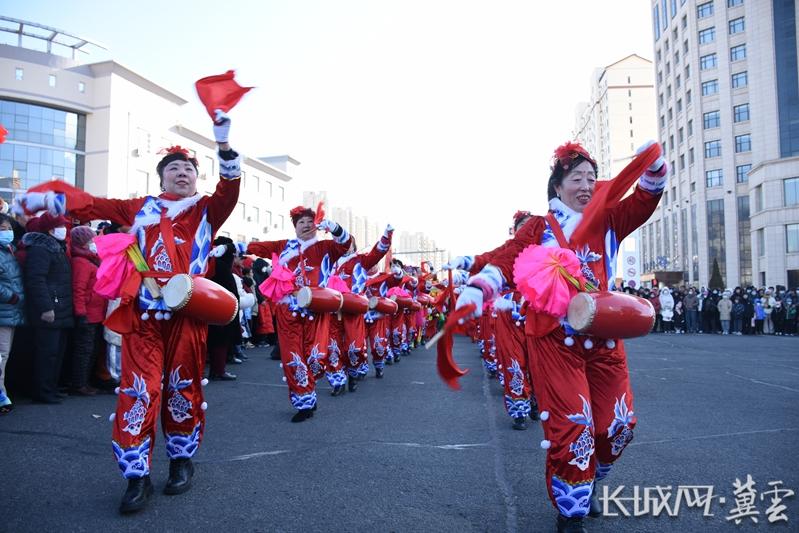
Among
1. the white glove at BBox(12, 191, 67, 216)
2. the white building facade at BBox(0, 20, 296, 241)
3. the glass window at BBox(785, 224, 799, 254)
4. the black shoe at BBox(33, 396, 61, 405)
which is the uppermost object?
the white building facade at BBox(0, 20, 296, 241)

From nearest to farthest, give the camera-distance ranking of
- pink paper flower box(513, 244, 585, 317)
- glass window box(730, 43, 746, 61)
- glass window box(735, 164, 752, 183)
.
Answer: pink paper flower box(513, 244, 585, 317) < glass window box(735, 164, 752, 183) < glass window box(730, 43, 746, 61)

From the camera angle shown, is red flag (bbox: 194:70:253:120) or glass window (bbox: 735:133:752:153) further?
glass window (bbox: 735:133:752:153)

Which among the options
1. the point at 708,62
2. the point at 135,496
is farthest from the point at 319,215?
the point at 708,62

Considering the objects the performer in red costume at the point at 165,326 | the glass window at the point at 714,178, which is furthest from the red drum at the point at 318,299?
the glass window at the point at 714,178

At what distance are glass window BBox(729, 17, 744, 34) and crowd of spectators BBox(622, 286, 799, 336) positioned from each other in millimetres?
34976

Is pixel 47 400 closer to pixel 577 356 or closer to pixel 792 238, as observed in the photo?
pixel 577 356

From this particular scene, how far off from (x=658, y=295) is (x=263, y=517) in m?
25.7

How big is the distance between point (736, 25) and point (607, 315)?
2302 inches

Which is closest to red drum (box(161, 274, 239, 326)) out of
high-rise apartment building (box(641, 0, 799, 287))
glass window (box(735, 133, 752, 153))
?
high-rise apartment building (box(641, 0, 799, 287))

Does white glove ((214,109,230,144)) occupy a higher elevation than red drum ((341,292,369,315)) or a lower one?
higher

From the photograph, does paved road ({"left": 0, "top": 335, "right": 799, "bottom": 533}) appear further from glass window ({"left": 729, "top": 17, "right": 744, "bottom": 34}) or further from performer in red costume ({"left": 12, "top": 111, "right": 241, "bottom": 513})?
glass window ({"left": 729, "top": 17, "right": 744, "bottom": 34})

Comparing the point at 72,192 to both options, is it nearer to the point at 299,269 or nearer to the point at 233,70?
the point at 233,70

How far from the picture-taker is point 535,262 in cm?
321

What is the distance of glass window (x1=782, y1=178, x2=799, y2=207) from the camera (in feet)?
129
